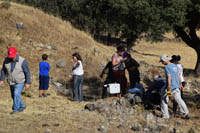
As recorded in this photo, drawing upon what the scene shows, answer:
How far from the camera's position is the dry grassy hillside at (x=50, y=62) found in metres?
6.46

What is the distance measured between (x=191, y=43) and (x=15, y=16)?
1144 cm

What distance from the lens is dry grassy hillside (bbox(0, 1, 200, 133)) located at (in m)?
6.46

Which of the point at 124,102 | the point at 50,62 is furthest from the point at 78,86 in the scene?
the point at 50,62

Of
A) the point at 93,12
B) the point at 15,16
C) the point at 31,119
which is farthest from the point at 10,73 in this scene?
the point at 93,12

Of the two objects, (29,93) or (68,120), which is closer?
(68,120)

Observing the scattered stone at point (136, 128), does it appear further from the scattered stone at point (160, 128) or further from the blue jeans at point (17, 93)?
the blue jeans at point (17, 93)

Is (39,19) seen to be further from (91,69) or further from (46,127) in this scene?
(46,127)

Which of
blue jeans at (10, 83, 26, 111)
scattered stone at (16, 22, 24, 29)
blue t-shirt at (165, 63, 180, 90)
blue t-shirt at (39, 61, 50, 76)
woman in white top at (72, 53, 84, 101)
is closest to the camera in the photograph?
blue t-shirt at (165, 63, 180, 90)

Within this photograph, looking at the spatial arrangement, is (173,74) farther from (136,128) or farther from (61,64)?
(61,64)

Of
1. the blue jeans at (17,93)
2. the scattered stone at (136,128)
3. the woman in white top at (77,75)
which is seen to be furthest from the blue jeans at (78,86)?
the scattered stone at (136,128)

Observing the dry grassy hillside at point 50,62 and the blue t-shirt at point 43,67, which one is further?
the blue t-shirt at point 43,67

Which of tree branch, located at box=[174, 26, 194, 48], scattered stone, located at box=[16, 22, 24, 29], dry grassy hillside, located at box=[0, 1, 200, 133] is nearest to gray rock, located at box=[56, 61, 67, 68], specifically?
dry grassy hillside, located at box=[0, 1, 200, 133]

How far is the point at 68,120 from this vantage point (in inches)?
264

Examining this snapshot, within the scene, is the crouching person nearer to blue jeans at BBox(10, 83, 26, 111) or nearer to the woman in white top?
the woman in white top
